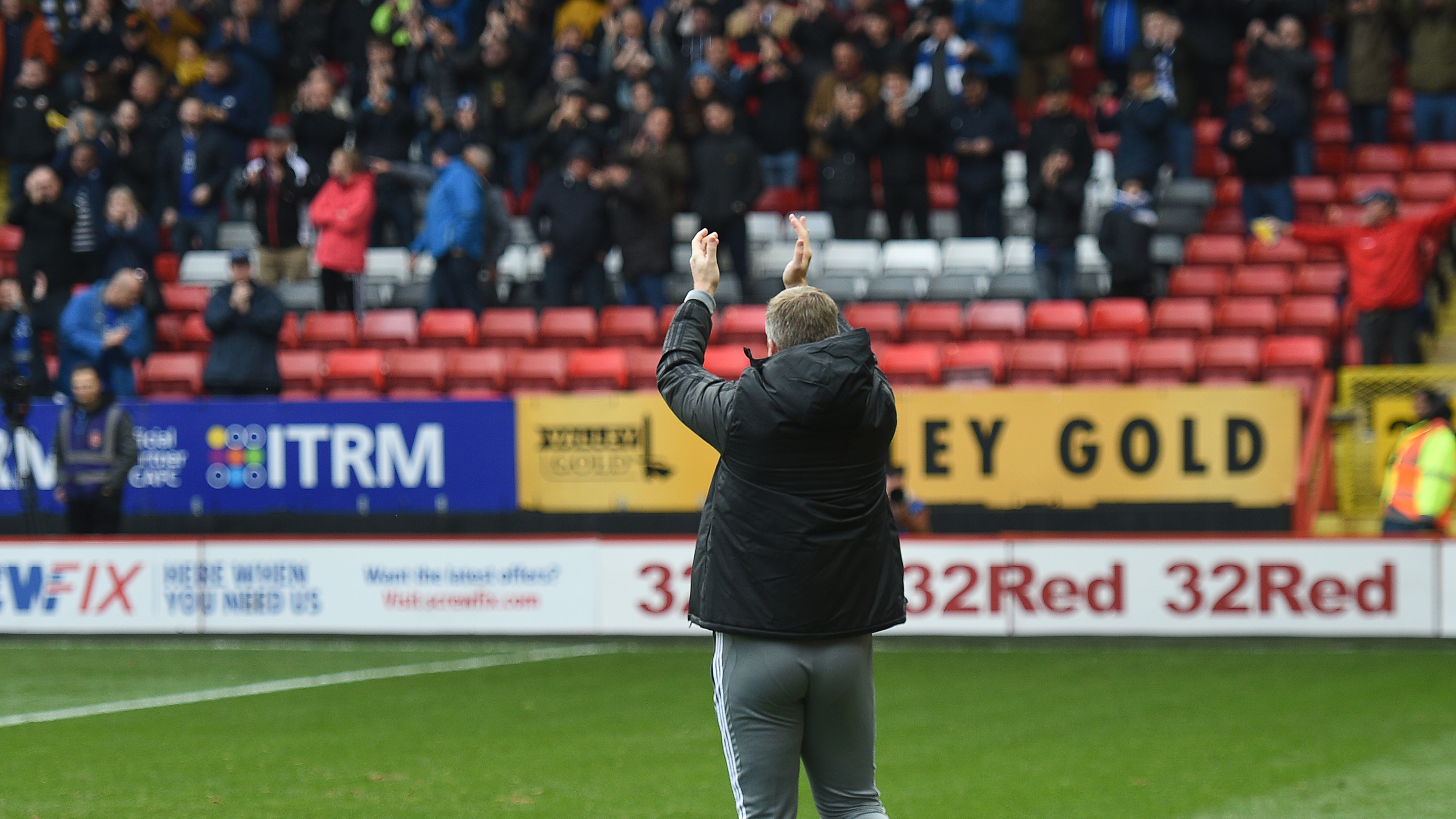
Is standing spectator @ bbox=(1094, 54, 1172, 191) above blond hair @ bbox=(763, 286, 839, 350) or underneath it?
above

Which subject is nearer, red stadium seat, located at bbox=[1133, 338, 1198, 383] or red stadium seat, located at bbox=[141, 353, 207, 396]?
red stadium seat, located at bbox=[1133, 338, 1198, 383]

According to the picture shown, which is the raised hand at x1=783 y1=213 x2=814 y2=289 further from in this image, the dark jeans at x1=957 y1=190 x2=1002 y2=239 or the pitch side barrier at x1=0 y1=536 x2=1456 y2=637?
the dark jeans at x1=957 y1=190 x2=1002 y2=239

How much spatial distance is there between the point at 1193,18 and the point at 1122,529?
6230 millimetres

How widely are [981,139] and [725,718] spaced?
13392mm

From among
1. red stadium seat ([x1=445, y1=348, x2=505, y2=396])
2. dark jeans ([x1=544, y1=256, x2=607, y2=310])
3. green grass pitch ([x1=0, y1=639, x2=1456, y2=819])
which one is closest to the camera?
green grass pitch ([x1=0, y1=639, x2=1456, y2=819])

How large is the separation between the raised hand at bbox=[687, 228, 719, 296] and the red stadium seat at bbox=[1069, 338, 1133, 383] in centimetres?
1138

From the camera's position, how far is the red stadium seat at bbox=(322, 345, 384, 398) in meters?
17.0

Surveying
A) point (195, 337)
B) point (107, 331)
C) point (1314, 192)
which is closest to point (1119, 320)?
point (1314, 192)

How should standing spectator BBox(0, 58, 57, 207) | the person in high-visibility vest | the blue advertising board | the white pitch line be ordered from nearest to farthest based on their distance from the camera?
1. the white pitch line
2. the person in high-visibility vest
3. the blue advertising board
4. standing spectator BBox(0, 58, 57, 207)

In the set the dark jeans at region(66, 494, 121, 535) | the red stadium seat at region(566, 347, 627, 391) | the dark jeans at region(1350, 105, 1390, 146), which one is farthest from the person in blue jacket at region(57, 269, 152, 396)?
the dark jeans at region(1350, 105, 1390, 146)

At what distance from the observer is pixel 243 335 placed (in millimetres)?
16547

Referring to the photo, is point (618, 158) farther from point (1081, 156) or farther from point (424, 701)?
point (424, 701)

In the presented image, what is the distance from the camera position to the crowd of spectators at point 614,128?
1702cm

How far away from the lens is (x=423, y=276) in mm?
18906
